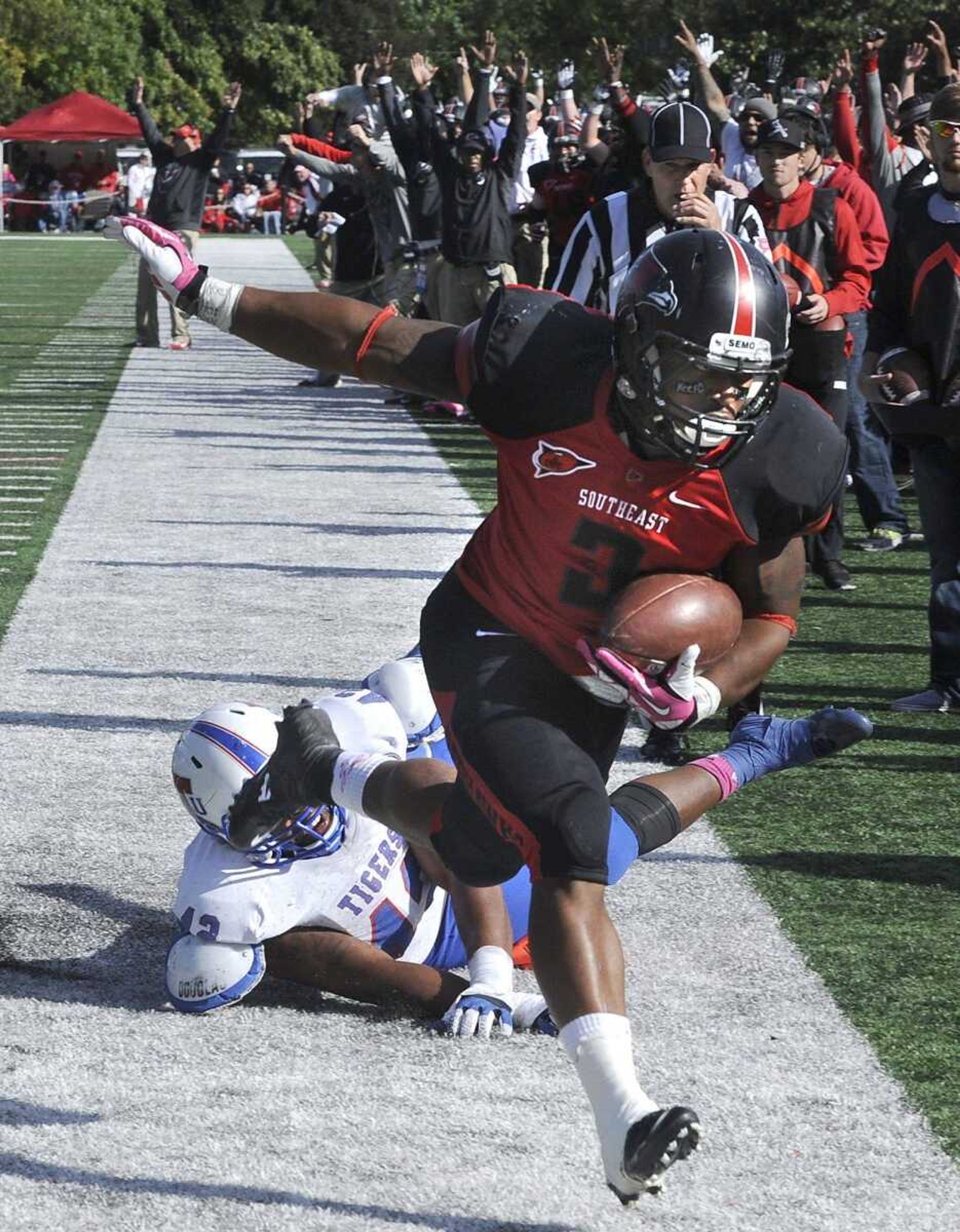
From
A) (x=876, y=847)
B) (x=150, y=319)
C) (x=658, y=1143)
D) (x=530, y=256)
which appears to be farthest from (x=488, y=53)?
(x=658, y=1143)

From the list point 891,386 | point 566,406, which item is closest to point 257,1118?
point 566,406

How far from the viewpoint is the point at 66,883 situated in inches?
202

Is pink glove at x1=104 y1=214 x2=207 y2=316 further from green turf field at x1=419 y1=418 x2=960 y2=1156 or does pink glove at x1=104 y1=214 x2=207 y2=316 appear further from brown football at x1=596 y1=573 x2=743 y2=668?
green turf field at x1=419 y1=418 x2=960 y2=1156

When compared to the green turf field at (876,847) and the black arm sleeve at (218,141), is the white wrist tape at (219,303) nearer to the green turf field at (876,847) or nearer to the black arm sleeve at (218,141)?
the green turf field at (876,847)

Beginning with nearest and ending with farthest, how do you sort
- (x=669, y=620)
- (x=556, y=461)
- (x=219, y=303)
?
(x=669, y=620) → (x=556, y=461) → (x=219, y=303)

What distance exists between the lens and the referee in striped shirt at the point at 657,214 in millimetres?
6473

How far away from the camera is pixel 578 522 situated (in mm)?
3822

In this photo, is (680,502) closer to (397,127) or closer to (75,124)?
(397,127)

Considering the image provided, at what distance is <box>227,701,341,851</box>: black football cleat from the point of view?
4.27 m

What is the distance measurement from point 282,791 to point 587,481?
3.31ft

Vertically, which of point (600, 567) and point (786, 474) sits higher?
point (786, 474)

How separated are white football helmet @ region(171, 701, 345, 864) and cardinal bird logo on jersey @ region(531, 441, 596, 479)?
99cm

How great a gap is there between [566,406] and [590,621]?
1.37 feet

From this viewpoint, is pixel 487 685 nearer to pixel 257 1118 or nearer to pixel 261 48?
pixel 257 1118
